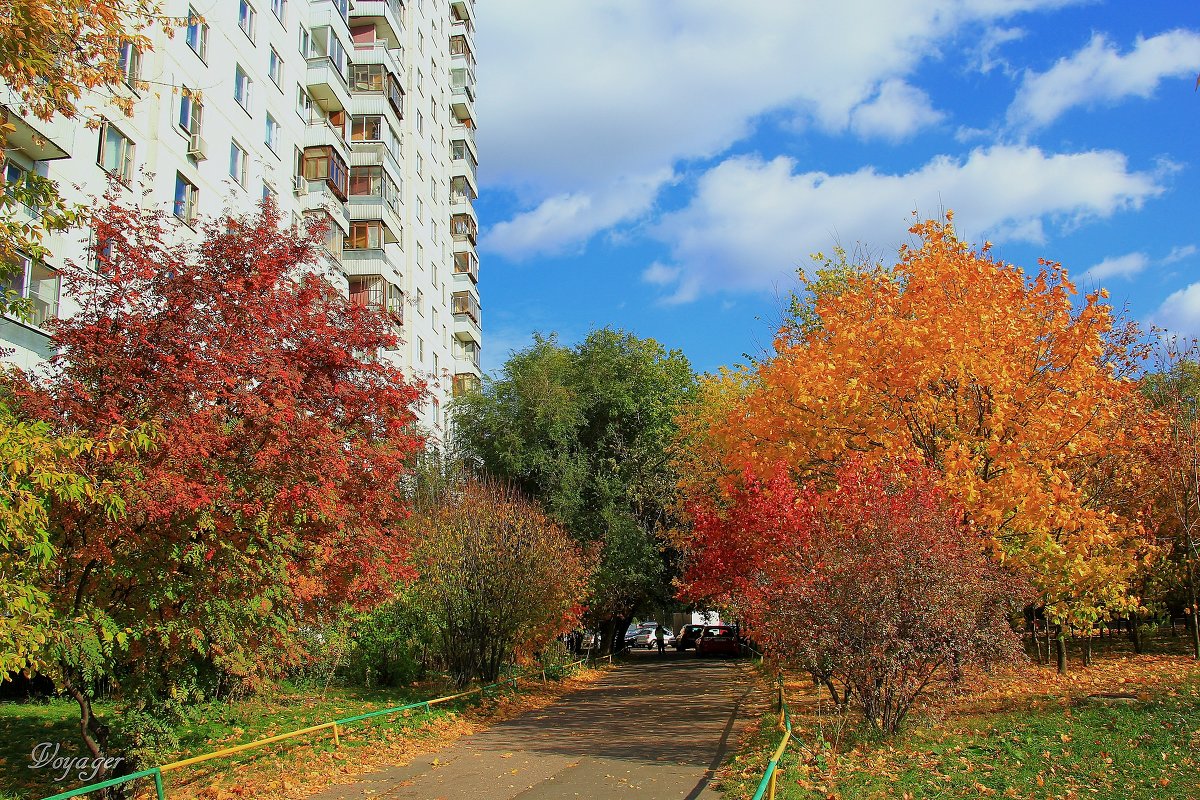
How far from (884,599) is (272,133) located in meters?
24.8

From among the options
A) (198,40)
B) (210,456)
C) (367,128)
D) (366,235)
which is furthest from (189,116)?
(210,456)

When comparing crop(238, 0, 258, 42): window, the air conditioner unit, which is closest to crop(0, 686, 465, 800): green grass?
the air conditioner unit

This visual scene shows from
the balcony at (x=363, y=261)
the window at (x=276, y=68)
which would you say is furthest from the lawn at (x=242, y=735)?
the window at (x=276, y=68)

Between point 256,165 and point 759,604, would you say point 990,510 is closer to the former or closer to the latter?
point 759,604

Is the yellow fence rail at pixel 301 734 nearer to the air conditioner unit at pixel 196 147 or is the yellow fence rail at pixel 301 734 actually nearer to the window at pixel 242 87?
the air conditioner unit at pixel 196 147

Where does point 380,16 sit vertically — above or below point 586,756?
above

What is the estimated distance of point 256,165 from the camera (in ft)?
87.9

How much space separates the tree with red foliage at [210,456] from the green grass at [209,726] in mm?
1007

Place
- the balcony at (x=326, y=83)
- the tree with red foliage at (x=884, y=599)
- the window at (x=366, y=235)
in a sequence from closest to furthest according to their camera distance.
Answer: the tree with red foliage at (x=884, y=599)
the balcony at (x=326, y=83)
the window at (x=366, y=235)

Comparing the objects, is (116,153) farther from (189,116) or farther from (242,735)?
(242,735)

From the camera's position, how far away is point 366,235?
3553cm

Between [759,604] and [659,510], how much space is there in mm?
22218

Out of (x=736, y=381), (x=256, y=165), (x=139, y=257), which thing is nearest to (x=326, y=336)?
(x=139, y=257)

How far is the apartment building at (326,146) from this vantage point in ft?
62.4
